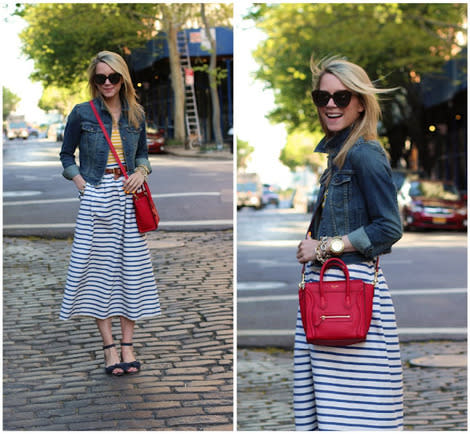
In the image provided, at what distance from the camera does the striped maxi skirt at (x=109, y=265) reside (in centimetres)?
465

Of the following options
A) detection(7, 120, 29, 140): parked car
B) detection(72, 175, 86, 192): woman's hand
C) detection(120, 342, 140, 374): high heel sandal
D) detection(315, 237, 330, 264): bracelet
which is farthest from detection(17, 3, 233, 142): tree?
detection(315, 237, 330, 264): bracelet

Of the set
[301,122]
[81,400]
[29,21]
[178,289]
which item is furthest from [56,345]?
[301,122]

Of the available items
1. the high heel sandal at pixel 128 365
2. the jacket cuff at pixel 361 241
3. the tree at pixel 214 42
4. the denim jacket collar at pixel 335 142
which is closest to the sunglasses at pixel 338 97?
the denim jacket collar at pixel 335 142

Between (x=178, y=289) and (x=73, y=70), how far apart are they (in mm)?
1404

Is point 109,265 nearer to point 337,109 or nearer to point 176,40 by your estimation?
point 176,40

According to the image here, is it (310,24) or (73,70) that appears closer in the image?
(73,70)

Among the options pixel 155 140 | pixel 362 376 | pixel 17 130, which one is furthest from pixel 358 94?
pixel 17 130

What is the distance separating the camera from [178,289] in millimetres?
5008

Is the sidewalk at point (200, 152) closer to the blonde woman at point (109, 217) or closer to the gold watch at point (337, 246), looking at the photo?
the blonde woman at point (109, 217)

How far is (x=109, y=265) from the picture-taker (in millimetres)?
4801

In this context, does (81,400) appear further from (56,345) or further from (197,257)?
(197,257)

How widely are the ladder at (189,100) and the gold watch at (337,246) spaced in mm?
2068

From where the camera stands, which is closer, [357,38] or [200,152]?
[200,152]

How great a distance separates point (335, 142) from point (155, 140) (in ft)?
5.34
